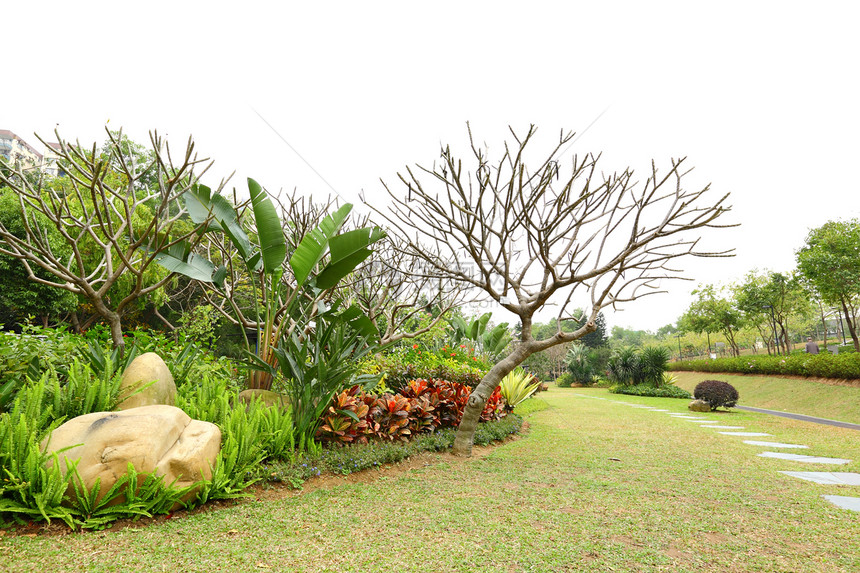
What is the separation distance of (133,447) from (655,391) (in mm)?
21003

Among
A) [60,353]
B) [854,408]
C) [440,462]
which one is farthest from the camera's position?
[854,408]

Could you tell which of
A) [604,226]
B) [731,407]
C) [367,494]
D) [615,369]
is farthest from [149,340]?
[615,369]

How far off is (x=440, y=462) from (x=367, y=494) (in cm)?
163

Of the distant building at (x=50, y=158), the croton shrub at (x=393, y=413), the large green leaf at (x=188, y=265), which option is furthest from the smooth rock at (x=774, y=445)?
the distant building at (x=50, y=158)

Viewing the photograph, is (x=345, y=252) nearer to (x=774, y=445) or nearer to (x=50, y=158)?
(x=50, y=158)

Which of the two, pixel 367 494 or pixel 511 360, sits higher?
pixel 511 360

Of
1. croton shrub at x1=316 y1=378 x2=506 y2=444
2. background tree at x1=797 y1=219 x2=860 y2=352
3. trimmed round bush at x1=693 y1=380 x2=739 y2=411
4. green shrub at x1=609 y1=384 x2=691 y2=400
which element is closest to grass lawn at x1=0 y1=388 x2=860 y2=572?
croton shrub at x1=316 y1=378 x2=506 y2=444

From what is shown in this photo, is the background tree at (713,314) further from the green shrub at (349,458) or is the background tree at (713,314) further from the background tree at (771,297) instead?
the green shrub at (349,458)

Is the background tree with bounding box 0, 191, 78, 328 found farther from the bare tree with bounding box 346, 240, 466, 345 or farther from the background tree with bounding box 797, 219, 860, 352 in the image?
the background tree with bounding box 797, 219, 860, 352

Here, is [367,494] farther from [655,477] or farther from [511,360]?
[655,477]

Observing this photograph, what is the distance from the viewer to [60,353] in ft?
15.6

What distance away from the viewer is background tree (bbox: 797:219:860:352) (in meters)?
18.8

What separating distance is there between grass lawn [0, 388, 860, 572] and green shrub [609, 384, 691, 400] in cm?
1523

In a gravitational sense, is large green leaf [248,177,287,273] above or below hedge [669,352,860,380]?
above
